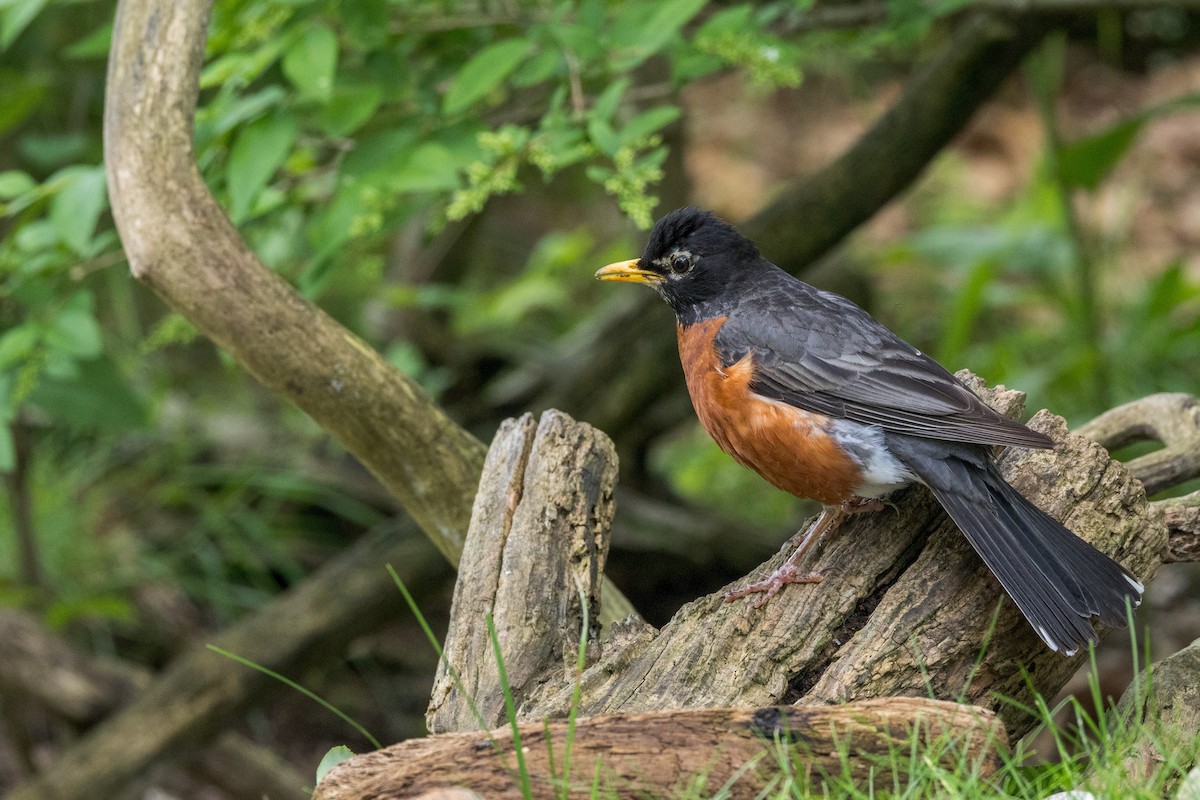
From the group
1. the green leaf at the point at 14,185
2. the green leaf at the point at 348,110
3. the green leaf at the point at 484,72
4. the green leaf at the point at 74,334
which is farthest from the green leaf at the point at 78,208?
the green leaf at the point at 484,72

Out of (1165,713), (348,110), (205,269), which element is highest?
(348,110)

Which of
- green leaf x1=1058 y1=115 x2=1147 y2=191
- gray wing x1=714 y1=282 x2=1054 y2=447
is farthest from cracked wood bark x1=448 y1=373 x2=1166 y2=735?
green leaf x1=1058 y1=115 x2=1147 y2=191

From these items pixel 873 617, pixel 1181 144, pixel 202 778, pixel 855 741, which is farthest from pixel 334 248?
pixel 1181 144

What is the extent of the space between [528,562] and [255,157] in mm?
1370

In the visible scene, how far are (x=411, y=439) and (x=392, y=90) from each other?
1.07m

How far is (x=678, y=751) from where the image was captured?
228 cm

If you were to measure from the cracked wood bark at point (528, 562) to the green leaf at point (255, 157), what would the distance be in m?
0.94

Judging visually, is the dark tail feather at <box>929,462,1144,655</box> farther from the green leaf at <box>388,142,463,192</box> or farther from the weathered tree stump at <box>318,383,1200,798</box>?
the green leaf at <box>388,142,463,192</box>

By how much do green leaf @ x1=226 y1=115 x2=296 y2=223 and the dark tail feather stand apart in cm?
192

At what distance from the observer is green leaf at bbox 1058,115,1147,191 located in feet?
20.3

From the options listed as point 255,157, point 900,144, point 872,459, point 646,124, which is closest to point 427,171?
point 255,157

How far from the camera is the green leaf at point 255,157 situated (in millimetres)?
3328

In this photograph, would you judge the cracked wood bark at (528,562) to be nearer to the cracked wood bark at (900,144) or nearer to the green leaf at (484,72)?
the green leaf at (484,72)

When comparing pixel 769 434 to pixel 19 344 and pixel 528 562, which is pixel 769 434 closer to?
pixel 528 562
